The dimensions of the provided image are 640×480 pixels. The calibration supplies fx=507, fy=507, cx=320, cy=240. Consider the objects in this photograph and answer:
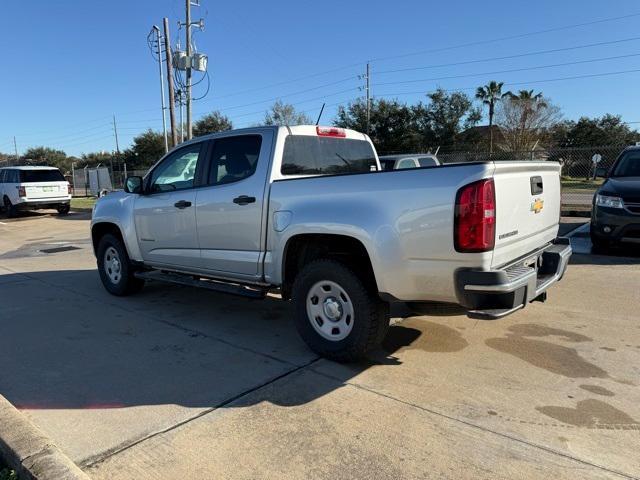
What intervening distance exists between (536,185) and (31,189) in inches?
798

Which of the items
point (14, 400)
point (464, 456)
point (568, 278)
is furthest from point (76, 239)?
point (464, 456)

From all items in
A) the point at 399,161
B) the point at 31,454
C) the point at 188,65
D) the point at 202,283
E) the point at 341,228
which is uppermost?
the point at 188,65

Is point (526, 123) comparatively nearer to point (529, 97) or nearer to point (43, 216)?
point (529, 97)

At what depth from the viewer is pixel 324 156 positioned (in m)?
5.21

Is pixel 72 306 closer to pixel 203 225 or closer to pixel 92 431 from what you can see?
pixel 203 225

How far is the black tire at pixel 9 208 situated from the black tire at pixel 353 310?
773 inches

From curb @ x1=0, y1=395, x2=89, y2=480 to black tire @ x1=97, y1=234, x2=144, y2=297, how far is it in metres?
3.47

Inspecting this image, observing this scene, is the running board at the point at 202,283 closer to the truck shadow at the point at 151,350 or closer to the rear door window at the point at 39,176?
the truck shadow at the point at 151,350

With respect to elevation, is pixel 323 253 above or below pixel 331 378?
above

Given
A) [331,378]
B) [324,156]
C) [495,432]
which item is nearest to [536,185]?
[495,432]

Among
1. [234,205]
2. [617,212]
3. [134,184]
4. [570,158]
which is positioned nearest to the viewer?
[234,205]

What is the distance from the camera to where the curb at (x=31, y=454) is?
2.64m

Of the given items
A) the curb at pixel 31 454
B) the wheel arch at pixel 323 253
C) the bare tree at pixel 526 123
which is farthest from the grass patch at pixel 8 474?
the bare tree at pixel 526 123

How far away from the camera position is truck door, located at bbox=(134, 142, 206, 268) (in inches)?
216
